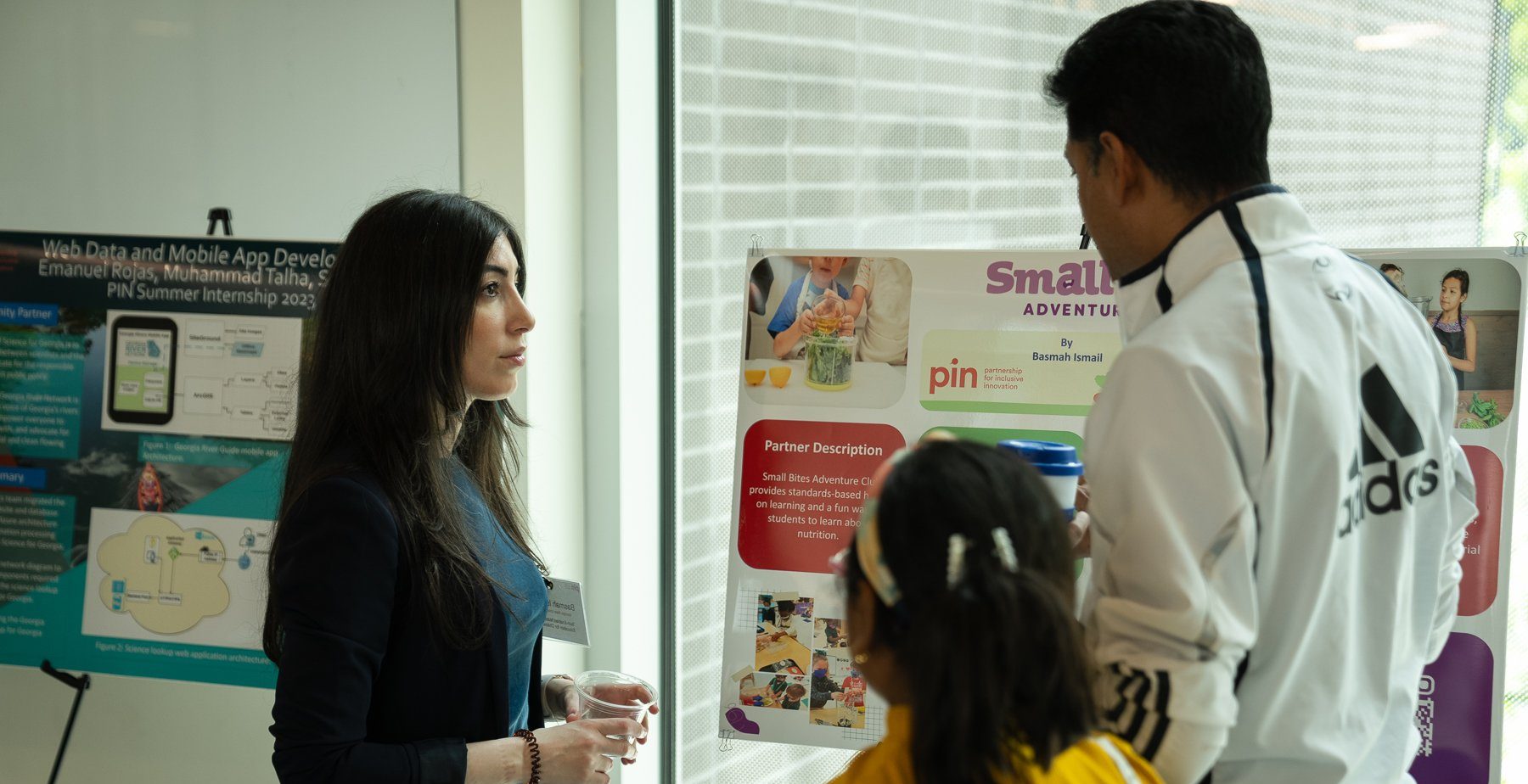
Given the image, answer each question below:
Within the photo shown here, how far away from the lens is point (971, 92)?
293 cm

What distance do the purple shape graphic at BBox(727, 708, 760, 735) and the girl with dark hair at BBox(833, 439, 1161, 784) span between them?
4.45 ft

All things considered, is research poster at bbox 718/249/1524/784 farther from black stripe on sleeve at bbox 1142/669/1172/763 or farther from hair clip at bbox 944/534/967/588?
hair clip at bbox 944/534/967/588

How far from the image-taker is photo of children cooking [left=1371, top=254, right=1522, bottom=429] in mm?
2078

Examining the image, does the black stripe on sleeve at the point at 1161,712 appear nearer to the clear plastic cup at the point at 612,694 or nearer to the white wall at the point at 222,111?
the clear plastic cup at the point at 612,694

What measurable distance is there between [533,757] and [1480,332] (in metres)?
1.74

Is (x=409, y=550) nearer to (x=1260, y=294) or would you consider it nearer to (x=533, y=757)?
(x=533, y=757)

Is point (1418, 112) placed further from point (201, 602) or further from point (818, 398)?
point (201, 602)

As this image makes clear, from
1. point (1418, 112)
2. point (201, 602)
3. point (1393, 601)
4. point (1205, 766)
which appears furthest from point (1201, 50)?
point (201, 602)

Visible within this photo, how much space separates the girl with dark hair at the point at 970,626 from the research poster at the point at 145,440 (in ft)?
6.58

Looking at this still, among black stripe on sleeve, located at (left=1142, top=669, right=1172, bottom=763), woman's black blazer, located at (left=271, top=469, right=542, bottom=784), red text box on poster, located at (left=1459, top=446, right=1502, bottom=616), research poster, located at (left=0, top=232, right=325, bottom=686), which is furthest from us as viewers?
research poster, located at (left=0, top=232, right=325, bottom=686)

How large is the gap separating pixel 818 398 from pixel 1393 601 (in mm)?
1288

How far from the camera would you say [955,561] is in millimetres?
1013

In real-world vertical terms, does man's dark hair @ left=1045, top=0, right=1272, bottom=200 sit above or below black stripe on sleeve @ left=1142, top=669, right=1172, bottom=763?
above

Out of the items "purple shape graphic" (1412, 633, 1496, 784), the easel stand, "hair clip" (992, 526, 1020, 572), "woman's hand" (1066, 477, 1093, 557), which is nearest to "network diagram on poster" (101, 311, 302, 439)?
the easel stand
